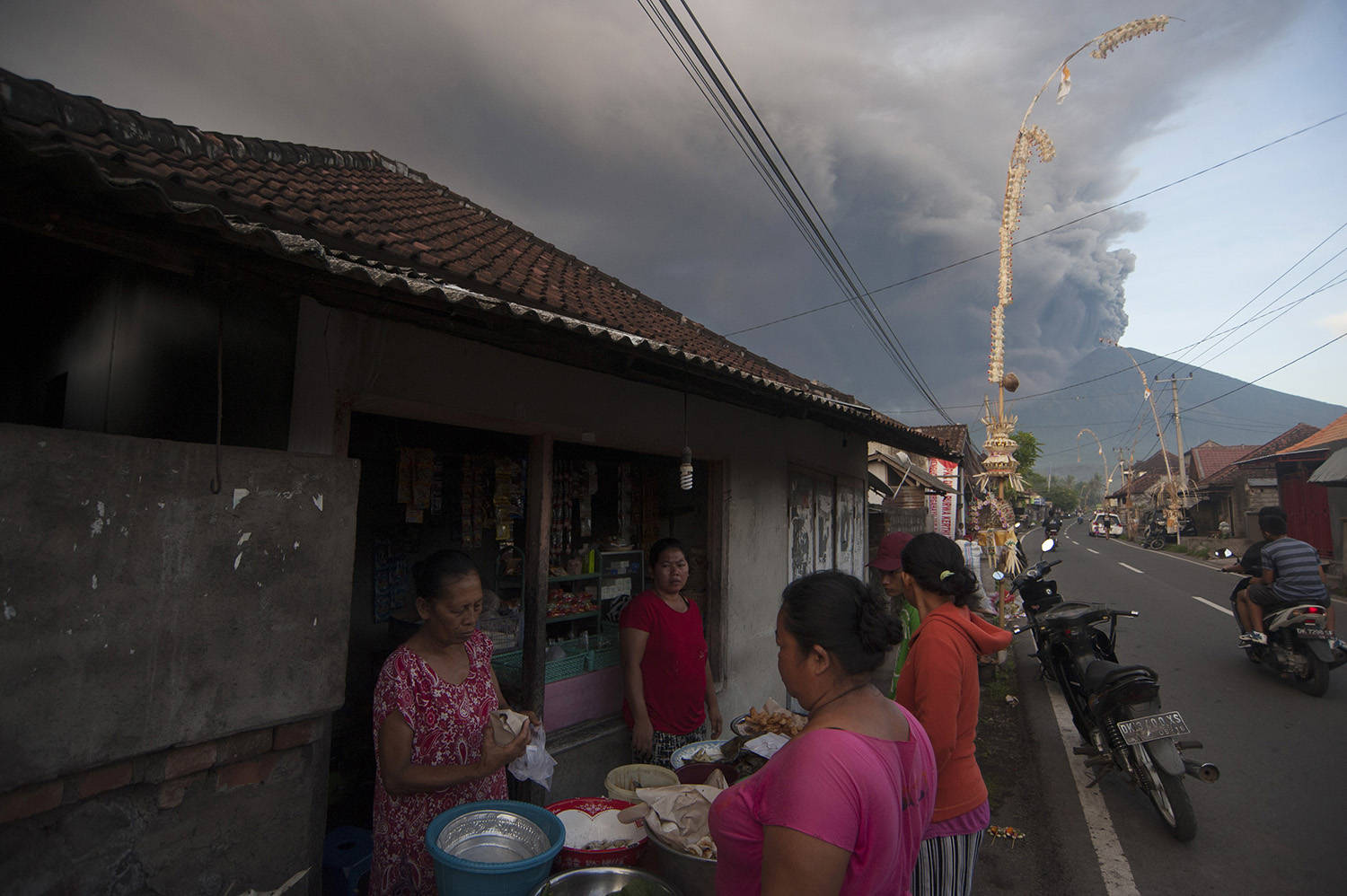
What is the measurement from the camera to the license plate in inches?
172

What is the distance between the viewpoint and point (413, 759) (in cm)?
256

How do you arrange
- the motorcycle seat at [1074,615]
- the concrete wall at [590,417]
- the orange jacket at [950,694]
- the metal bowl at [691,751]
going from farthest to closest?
the motorcycle seat at [1074,615]
the metal bowl at [691,751]
the concrete wall at [590,417]
the orange jacket at [950,694]

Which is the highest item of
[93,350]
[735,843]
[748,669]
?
[93,350]

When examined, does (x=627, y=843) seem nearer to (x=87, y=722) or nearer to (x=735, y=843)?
(x=735, y=843)

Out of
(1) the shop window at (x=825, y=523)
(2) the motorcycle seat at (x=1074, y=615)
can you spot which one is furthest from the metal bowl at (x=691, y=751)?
(2) the motorcycle seat at (x=1074, y=615)

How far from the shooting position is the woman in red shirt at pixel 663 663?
416cm

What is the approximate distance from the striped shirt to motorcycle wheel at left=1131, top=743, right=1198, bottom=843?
167 inches

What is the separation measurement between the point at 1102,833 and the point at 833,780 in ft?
14.4

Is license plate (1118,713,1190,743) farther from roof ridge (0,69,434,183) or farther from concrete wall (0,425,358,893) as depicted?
roof ridge (0,69,434,183)

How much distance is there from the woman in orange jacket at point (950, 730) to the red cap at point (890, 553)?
993mm

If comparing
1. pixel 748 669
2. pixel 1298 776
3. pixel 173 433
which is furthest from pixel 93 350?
pixel 1298 776

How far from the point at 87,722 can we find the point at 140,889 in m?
0.60

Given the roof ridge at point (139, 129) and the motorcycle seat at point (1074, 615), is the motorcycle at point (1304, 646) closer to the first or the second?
the motorcycle seat at point (1074, 615)

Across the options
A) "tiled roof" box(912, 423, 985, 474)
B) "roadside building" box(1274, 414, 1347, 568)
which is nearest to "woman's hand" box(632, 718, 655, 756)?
"tiled roof" box(912, 423, 985, 474)
